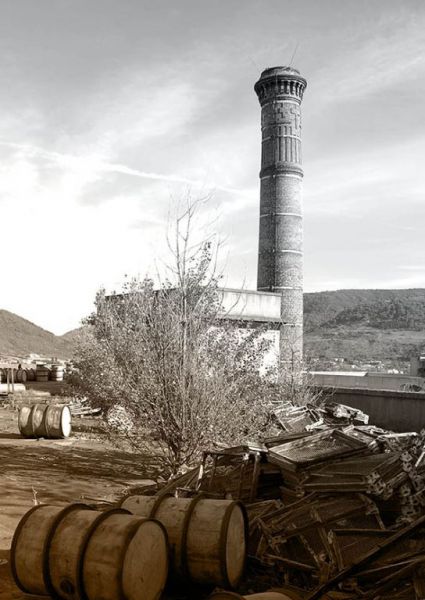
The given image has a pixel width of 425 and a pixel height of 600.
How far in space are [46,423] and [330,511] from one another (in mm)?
10822

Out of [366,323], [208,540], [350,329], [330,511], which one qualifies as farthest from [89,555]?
[366,323]

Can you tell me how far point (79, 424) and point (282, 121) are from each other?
60.4 ft

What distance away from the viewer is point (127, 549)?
4.99 m

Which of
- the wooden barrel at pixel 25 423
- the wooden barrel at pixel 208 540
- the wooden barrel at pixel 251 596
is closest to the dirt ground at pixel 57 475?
the wooden barrel at pixel 25 423

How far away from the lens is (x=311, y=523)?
661 cm

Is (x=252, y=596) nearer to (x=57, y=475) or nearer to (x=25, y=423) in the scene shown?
(x=57, y=475)

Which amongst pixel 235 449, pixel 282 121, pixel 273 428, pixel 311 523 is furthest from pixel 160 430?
pixel 282 121

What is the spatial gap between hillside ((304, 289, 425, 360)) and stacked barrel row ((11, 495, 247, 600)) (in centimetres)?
7490

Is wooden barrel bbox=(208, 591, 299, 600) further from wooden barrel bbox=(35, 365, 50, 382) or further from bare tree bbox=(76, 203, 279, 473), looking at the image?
wooden barrel bbox=(35, 365, 50, 382)

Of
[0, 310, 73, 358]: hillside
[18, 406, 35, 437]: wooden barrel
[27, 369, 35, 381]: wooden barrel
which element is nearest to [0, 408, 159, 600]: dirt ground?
[18, 406, 35, 437]: wooden barrel

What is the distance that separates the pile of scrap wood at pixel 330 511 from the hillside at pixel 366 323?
2854 inches

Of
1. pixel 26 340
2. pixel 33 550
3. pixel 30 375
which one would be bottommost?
pixel 33 550

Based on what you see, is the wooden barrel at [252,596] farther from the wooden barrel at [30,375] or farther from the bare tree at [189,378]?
the wooden barrel at [30,375]

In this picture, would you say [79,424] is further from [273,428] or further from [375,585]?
[375,585]
